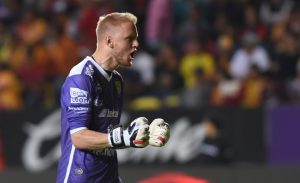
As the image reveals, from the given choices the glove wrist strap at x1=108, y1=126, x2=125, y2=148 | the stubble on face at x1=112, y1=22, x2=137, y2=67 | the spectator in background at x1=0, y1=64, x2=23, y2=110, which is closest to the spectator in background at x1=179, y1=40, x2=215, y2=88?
the spectator in background at x1=0, y1=64, x2=23, y2=110

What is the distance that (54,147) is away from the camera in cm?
1520

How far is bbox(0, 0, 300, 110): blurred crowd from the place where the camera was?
15290 millimetres

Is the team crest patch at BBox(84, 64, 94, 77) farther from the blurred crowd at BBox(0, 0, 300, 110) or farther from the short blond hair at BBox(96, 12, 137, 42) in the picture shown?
the blurred crowd at BBox(0, 0, 300, 110)

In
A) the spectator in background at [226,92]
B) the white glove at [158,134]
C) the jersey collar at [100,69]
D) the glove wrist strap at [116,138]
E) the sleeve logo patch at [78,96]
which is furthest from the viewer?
the spectator in background at [226,92]

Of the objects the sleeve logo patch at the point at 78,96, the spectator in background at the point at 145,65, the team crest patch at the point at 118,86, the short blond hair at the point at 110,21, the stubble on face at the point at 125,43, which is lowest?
the sleeve logo patch at the point at 78,96

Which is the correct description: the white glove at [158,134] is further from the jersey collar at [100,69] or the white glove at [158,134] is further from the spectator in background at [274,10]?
the spectator in background at [274,10]

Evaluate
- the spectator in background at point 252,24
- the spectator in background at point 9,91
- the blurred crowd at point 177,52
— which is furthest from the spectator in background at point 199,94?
the spectator in background at point 9,91

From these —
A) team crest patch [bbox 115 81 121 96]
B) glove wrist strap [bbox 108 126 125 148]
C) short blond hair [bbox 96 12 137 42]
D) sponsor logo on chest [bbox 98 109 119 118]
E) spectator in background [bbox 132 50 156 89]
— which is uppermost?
spectator in background [bbox 132 50 156 89]

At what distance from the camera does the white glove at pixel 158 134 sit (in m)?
6.34

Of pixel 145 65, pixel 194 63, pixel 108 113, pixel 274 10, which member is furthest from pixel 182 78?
pixel 108 113

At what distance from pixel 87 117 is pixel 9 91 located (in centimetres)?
909

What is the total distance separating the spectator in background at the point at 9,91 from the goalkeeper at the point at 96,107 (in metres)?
8.66

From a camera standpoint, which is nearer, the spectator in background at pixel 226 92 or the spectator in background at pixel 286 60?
the spectator in background at pixel 226 92

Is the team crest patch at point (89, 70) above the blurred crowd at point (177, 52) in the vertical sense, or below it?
below
